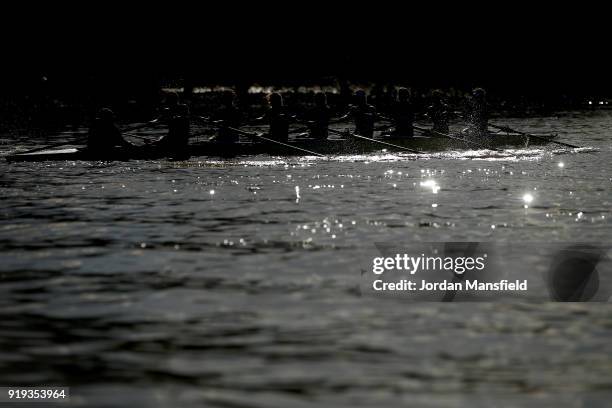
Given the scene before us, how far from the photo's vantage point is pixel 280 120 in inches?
1353

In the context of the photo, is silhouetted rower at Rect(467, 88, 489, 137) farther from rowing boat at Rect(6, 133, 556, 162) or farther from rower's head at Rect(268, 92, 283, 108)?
rower's head at Rect(268, 92, 283, 108)

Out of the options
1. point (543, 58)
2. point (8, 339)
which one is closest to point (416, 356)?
point (8, 339)

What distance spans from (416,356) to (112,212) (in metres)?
11.8

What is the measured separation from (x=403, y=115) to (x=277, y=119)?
428cm

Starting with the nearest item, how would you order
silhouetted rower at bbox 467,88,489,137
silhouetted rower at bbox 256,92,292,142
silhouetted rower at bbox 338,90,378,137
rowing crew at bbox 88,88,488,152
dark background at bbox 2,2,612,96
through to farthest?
1. rowing crew at bbox 88,88,488,152
2. silhouetted rower at bbox 256,92,292,142
3. silhouetted rower at bbox 338,90,378,137
4. silhouetted rower at bbox 467,88,489,137
5. dark background at bbox 2,2,612,96

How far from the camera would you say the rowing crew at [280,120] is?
105 feet

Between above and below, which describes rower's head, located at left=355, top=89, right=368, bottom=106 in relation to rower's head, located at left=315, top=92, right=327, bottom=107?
below

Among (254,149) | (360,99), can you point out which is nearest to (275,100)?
(254,149)

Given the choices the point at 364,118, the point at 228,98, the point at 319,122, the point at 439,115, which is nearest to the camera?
the point at 228,98

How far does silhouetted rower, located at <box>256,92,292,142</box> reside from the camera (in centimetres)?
3434

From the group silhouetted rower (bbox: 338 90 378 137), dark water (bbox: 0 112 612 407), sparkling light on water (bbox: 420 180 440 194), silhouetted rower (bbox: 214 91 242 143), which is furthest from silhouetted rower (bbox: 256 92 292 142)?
dark water (bbox: 0 112 612 407)

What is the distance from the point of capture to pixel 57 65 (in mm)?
94500

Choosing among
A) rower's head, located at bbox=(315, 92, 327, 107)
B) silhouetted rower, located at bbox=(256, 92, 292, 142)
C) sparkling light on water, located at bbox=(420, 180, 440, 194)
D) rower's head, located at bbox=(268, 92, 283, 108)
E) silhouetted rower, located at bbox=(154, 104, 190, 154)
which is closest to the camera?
sparkling light on water, located at bbox=(420, 180, 440, 194)

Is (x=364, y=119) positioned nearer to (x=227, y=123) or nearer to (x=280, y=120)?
(x=280, y=120)
